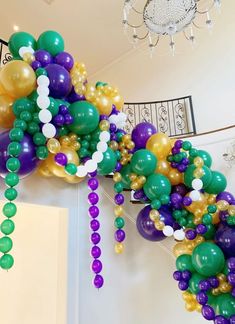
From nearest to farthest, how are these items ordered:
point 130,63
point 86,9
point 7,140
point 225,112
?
point 7,140 < point 225,112 < point 86,9 < point 130,63

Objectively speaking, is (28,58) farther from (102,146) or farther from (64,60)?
(102,146)

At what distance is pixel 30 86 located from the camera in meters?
2.54

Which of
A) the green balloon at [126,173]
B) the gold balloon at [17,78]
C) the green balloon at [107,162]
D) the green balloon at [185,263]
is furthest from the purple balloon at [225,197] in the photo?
the gold balloon at [17,78]

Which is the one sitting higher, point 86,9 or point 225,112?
point 86,9

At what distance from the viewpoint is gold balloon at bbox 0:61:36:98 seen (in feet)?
8.07

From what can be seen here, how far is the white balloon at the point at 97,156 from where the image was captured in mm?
2730

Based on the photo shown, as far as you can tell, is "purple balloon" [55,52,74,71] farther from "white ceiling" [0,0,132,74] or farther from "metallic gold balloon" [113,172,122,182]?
"white ceiling" [0,0,132,74]

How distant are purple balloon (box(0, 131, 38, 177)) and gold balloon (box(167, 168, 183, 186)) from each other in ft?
4.12

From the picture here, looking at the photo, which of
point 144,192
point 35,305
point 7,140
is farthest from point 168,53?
point 35,305

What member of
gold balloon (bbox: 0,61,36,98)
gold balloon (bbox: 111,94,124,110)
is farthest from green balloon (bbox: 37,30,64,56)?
gold balloon (bbox: 111,94,124,110)

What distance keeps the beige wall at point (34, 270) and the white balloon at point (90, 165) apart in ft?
3.67

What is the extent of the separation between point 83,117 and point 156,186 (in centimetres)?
88

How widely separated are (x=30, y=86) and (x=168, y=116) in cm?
365

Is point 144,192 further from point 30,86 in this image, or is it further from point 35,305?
point 35,305
